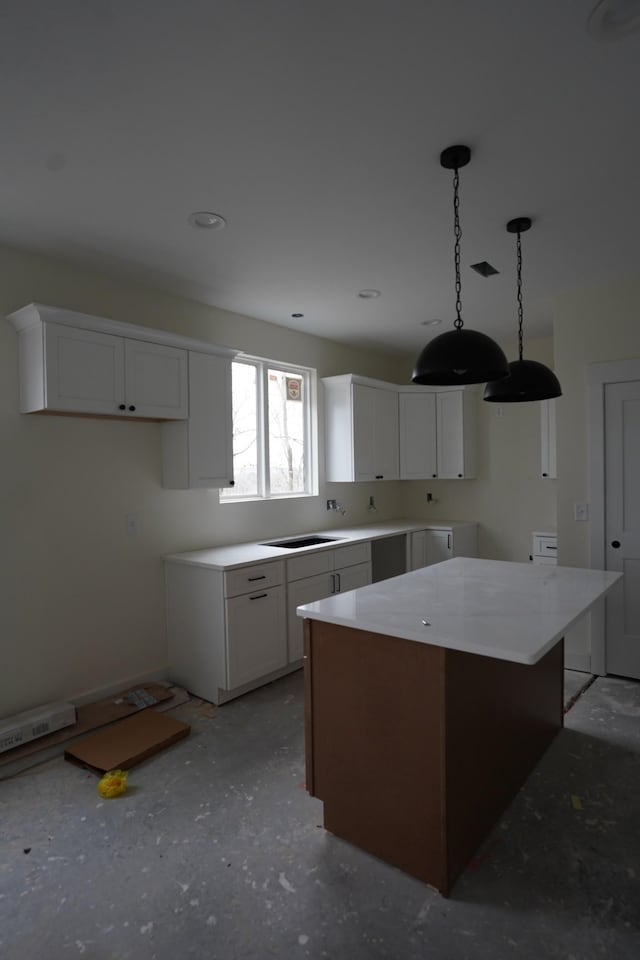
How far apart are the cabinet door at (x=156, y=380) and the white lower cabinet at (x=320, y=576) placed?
129cm

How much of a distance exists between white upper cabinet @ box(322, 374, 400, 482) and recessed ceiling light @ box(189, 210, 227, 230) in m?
2.24

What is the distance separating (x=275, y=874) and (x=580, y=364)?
3.46 m

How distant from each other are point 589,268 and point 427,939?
3.46m

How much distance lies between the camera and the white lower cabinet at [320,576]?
3664mm

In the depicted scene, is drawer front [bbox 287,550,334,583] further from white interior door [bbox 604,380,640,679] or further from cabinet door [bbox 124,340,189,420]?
white interior door [bbox 604,380,640,679]

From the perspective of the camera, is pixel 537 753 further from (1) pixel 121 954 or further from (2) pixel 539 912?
(1) pixel 121 954

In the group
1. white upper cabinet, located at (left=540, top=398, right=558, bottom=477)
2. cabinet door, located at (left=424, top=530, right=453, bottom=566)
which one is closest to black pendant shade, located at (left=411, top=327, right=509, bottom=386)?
white upper cabinet, located at (left=540, top=398, right=558, bottom=477)

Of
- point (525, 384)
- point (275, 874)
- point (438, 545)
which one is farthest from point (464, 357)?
point (438, 545)

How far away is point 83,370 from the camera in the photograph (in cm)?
286

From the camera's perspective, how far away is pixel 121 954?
1.59 meters

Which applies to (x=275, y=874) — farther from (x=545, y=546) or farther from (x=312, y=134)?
(x=545, y=546)

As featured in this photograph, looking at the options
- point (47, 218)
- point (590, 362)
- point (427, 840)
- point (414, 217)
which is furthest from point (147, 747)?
point (590, 362)

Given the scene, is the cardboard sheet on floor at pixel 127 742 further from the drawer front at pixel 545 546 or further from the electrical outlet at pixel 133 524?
the drawer front at pixel 545 546

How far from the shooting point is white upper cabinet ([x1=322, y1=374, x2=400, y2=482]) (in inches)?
188
